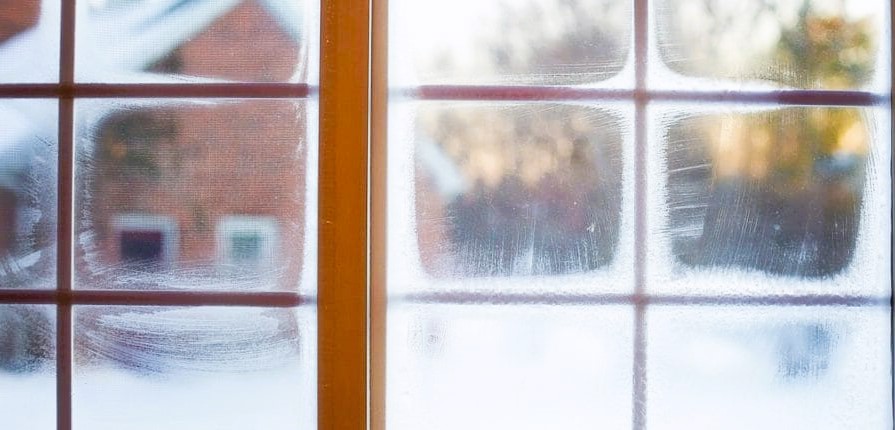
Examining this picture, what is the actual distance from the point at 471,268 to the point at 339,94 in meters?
0.40

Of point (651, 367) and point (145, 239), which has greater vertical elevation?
point (145, 239)

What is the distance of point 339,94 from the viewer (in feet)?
4.21

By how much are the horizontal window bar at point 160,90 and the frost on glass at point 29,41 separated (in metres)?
0.02

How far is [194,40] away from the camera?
4.45 feet

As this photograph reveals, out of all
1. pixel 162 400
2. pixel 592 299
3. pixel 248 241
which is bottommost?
pixel 162 400

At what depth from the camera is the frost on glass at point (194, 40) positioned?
4.42 feet

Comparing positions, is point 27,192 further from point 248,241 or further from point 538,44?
point 538,44

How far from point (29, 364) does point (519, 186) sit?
3.19 ft

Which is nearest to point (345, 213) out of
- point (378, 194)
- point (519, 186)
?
point (378, 194)

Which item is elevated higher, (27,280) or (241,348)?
(27,280)

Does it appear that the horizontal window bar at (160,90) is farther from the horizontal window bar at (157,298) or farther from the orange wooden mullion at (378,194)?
the horizontal window bar at (157,298)

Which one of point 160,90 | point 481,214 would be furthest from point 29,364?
point 481,214

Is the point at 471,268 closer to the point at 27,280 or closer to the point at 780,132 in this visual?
the point at 780,132

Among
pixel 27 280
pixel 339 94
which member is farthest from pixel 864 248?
pixel 27 280
